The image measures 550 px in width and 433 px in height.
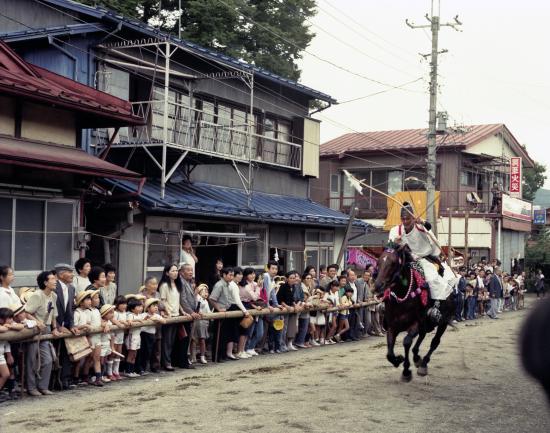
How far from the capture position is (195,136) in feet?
72.5

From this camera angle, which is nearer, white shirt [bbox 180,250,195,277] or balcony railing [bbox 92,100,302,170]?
white shirt [bbox 180,250,195,277]

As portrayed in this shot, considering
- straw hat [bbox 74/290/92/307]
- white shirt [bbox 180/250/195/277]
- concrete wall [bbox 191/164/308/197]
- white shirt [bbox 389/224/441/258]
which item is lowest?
straw hat [bbox 74/290/92/307]

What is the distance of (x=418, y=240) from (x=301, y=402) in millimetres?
4084

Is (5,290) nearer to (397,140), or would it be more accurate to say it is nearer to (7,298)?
(7,298)

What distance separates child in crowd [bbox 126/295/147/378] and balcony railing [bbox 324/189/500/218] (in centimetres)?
2763

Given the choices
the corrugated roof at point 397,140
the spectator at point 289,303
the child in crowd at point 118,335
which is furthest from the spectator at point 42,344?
the corrugated roof at point 397,140

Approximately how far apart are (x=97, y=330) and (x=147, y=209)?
6.35m

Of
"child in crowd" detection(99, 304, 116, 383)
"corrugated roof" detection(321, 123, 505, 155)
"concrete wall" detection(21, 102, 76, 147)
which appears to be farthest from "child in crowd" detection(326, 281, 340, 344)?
"corrugated roof" detection(321, 123, 505, 155)

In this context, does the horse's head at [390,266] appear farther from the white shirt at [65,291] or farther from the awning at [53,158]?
the awning at [53,158]

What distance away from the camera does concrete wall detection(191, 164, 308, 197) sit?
2319cm

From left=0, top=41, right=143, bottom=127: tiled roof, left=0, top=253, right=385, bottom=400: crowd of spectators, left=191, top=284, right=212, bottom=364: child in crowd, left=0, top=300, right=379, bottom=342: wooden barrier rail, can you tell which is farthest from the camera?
left=191, top=284, right=212, bottom=364: child in crowd

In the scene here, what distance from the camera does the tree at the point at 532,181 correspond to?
5578 cm

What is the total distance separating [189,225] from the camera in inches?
810

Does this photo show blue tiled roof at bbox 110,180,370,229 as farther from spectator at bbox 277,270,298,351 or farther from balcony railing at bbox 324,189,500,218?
balcony railing at bbox 324,189,500,218
